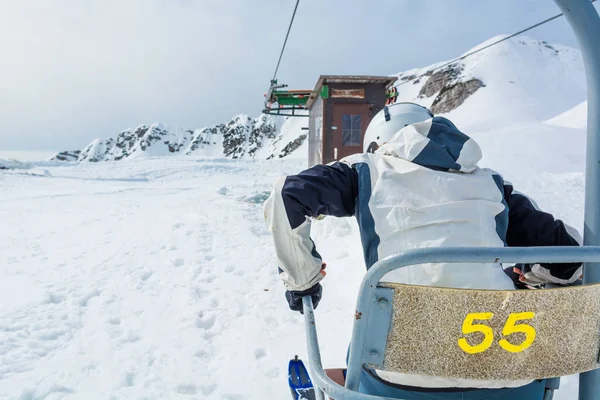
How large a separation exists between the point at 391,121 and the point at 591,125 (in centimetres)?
102

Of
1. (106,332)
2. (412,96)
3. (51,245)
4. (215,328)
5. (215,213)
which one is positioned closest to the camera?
(106,332)

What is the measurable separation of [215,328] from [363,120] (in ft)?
34.5

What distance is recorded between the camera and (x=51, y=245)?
638cm

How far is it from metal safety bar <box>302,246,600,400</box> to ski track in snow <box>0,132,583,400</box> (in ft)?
6.74

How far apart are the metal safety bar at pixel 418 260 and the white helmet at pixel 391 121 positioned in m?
1.25

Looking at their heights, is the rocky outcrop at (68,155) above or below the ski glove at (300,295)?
above

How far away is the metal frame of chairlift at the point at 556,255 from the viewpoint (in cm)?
107

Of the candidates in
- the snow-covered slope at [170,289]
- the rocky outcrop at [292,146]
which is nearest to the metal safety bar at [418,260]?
the snow-covered slope at [170,289]

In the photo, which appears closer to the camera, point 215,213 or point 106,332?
point 106,332

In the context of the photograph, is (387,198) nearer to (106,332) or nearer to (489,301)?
(489,301)

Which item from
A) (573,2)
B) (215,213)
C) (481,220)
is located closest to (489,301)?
(481,220)

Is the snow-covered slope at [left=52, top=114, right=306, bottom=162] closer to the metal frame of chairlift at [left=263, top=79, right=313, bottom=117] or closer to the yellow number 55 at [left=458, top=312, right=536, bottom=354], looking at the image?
the metal frame of chairlift at [left=263, top=79, right=313, bottom=117]

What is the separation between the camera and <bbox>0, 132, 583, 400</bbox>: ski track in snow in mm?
2980

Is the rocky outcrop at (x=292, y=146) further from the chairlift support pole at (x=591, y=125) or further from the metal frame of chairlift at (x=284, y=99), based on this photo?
the chairlift support pole at (x=591, y=125)
